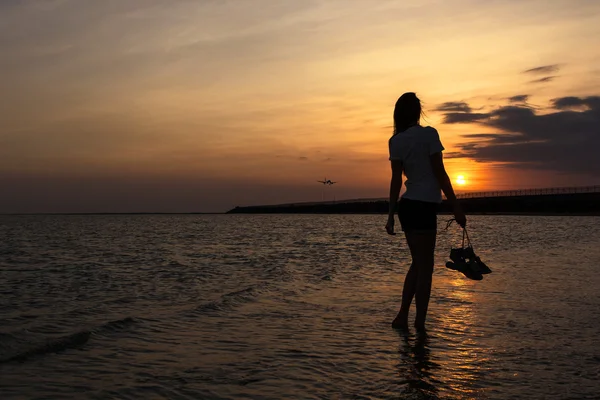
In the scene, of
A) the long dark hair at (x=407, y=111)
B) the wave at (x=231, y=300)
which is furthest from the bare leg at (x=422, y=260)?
the wave at (x=231, y=300)

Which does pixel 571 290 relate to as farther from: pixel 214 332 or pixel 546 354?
pixel 214 332

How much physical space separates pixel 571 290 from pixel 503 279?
6.44 feet

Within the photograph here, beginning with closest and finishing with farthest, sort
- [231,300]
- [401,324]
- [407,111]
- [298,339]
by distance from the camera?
[298,339]
[407,111]
[401,324]
[231,300]

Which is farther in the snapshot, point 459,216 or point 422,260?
point 422,260

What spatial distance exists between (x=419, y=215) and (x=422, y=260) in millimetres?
483

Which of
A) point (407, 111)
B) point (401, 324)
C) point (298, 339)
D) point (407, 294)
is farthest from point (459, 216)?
point (298, 339)

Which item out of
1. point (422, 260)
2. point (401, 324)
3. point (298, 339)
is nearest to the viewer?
point (422, 260)

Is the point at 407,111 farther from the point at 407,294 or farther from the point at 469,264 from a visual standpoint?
the point at 407,294

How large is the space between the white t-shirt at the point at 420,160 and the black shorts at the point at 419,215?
5 centimetres

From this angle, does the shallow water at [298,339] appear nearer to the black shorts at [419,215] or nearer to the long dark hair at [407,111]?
the black shorts at [419,215]

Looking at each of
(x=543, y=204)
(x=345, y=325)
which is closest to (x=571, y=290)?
(x=345, y=325)

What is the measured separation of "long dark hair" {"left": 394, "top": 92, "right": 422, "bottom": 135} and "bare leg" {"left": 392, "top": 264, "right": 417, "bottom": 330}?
153 centimetres

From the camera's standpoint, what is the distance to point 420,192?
19.5 ft

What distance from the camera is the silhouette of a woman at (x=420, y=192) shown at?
5.89 m
